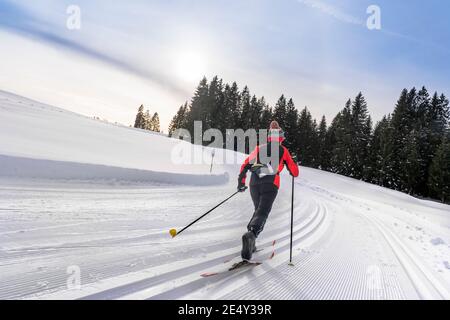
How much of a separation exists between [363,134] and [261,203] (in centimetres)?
5630

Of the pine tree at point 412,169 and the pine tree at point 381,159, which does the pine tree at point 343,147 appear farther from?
the pine tree at point 412,169

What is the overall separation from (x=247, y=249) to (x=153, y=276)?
4.83ft

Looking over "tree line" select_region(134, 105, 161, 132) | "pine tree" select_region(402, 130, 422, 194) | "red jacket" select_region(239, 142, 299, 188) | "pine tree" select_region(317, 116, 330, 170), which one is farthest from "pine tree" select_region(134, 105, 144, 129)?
"red jacket" select_region(239, 142, 299, 188)

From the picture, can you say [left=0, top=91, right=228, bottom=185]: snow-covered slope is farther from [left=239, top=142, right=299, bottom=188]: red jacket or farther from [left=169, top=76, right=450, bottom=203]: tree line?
[left=169, top=76, right=450, bottom=203]: tree line

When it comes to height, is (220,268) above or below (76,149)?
below

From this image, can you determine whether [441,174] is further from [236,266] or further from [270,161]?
[236,266]

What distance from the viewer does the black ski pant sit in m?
4.56

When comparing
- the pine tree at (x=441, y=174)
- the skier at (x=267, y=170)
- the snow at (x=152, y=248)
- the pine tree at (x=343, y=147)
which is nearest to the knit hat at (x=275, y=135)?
the skier at (x=267, y=170)

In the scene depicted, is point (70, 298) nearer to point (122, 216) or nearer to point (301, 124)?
point (122, 216)

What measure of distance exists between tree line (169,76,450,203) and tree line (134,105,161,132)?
147 ft

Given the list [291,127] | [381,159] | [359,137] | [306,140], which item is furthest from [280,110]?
[381,159]

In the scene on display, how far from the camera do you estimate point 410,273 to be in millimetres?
5062

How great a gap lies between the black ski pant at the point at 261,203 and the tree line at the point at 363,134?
162 feet
